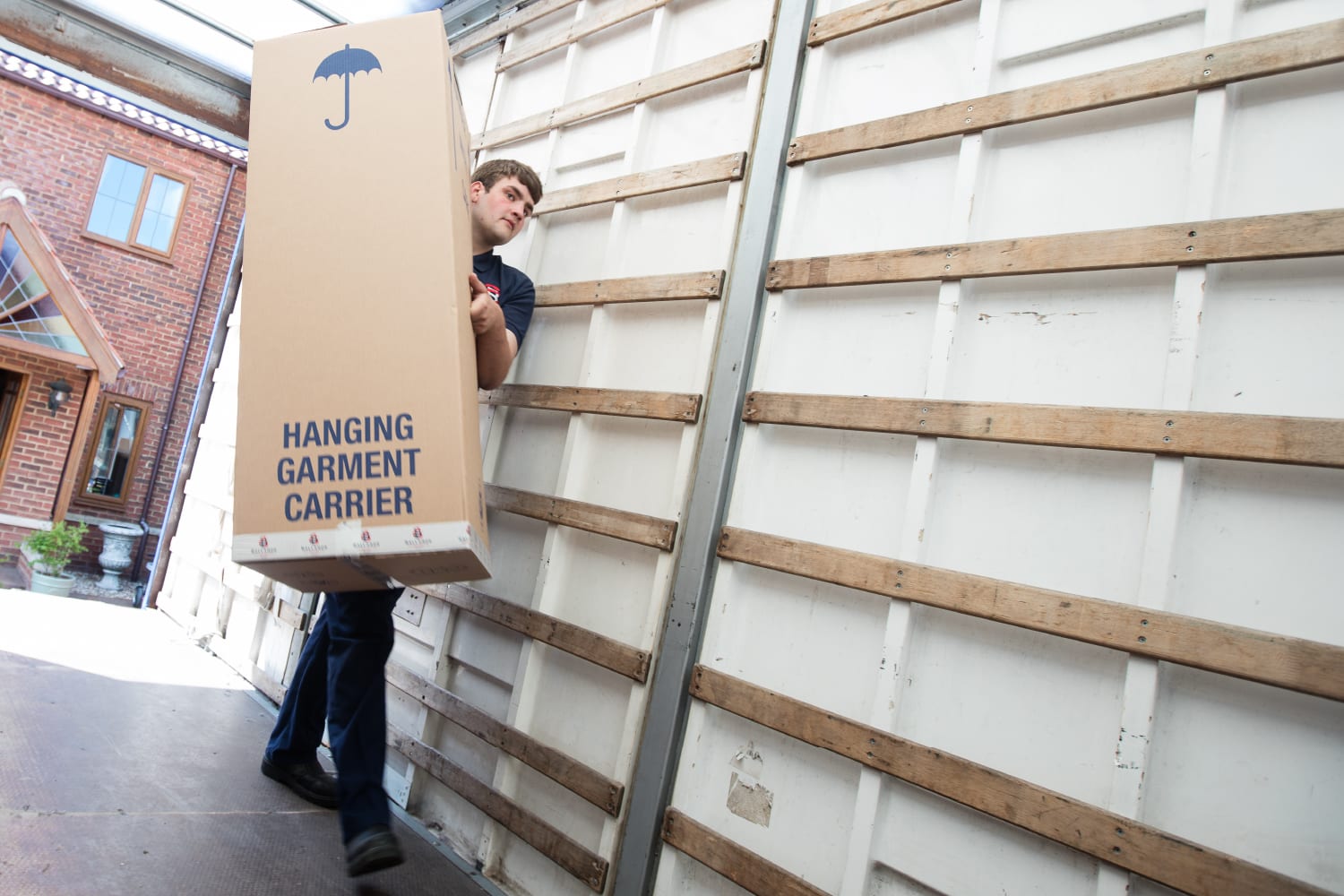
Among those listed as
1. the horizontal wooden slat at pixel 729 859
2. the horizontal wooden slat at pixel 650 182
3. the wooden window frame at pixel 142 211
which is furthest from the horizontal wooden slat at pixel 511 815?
the wooden window frame at pixel 142 211

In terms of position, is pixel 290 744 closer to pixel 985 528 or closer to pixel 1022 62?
pixel 985 528

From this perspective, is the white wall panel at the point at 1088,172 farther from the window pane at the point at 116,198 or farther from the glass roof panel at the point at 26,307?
the window pane at the point at 116,198

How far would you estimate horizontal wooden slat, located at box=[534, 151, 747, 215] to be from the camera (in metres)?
2.22

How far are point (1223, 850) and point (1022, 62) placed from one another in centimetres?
148

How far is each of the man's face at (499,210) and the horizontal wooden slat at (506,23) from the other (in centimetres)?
96

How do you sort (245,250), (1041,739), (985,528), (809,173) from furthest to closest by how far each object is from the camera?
(809,173)
(245,250)
(985,528)
(1041,739)

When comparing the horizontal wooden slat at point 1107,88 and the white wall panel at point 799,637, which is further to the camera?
the white wall panel at point 799,637

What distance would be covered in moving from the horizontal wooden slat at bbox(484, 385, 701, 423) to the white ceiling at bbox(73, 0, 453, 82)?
2.07 metres

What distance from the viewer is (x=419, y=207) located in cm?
180

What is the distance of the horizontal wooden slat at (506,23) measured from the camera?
10.1 ft

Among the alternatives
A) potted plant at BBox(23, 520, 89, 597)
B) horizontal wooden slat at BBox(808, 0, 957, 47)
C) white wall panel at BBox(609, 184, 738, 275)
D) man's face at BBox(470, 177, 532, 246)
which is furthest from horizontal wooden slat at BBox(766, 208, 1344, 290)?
potted plant at BBox(23, 520, 89, 597)

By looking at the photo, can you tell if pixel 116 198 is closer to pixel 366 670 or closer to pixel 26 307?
pixel 26 307

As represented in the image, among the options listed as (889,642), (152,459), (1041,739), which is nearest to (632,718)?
(889,642)

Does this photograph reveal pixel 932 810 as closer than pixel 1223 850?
No
